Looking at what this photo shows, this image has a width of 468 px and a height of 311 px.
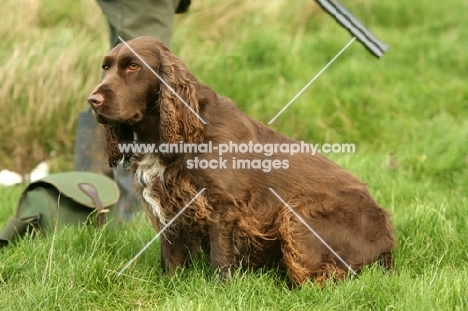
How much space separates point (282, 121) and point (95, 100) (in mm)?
3600

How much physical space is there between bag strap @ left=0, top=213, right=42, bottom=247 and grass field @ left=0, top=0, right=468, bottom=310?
0.14 m

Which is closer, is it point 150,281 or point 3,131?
point 150,281

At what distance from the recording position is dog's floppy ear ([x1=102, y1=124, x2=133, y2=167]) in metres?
3.41

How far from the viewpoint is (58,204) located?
377cm

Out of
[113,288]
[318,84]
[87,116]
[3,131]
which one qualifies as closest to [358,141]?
[318,84]

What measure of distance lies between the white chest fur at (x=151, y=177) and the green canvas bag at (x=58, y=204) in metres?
0.54

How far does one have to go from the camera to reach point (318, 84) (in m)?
6.88

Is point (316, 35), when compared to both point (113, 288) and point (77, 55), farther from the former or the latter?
point (113, 288)

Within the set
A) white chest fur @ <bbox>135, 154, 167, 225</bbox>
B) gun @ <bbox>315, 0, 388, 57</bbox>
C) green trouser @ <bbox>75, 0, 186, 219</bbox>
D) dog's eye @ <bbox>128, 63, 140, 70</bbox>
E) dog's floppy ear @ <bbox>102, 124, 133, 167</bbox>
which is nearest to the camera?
dog's eye @ <bbox>128, 63, 140, 70</bbox>

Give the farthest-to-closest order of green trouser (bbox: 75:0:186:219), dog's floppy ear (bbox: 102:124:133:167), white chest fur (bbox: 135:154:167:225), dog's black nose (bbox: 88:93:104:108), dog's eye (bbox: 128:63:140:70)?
green trouser (bbox: 75:0:186:219) < dog's floppy ear (bbox: 102:124:133:167) < white chest fur (bbox: 135:154:167:225) < dog's eye (bbox: 128:63:140:70) < dog's black nose (bbox: 88:93:104:108)

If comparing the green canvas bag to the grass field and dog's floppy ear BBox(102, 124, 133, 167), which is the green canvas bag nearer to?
the grass field

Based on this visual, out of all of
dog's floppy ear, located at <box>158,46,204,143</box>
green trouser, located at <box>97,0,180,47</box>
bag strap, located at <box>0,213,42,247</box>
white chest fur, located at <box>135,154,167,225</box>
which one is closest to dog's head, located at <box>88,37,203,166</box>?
dog's floppy ear, located at <box>158,46,204,143</box>

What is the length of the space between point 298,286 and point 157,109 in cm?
106

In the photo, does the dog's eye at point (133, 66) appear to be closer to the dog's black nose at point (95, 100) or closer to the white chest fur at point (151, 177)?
the dog's black nose at point (95, 100)
